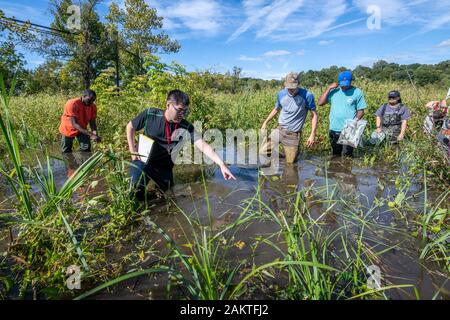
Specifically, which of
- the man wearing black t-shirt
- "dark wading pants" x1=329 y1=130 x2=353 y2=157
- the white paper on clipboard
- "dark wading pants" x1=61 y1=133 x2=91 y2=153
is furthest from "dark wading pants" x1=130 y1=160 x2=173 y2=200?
"dark wading pants" x1=329 y1=130 x2=353 y2=157

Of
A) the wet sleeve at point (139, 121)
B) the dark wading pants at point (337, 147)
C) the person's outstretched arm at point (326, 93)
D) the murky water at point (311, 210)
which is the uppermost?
the person's outstretched arm at point (326, 93)

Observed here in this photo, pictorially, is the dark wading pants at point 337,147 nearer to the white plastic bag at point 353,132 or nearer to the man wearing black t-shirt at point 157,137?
the white plastic bag at point 353,132

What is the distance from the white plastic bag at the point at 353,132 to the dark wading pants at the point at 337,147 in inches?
9.9

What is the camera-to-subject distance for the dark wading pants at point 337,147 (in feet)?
18.3

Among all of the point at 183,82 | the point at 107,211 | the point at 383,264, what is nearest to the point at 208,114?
the point at 183,82

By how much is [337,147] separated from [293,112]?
1395 millimetres

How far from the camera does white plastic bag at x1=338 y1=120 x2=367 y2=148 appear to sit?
5.09m

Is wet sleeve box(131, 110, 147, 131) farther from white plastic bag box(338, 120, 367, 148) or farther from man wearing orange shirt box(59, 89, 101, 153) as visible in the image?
white plastic bag box(338, 120, 367, 148)

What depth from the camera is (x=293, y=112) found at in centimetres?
507

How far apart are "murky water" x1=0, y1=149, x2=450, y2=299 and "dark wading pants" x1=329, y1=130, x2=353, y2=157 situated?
261mm

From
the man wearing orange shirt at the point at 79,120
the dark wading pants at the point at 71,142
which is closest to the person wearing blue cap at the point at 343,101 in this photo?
the man wearing orange shirt at the point at 79,120

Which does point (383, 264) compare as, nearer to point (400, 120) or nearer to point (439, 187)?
point (439, 187)
